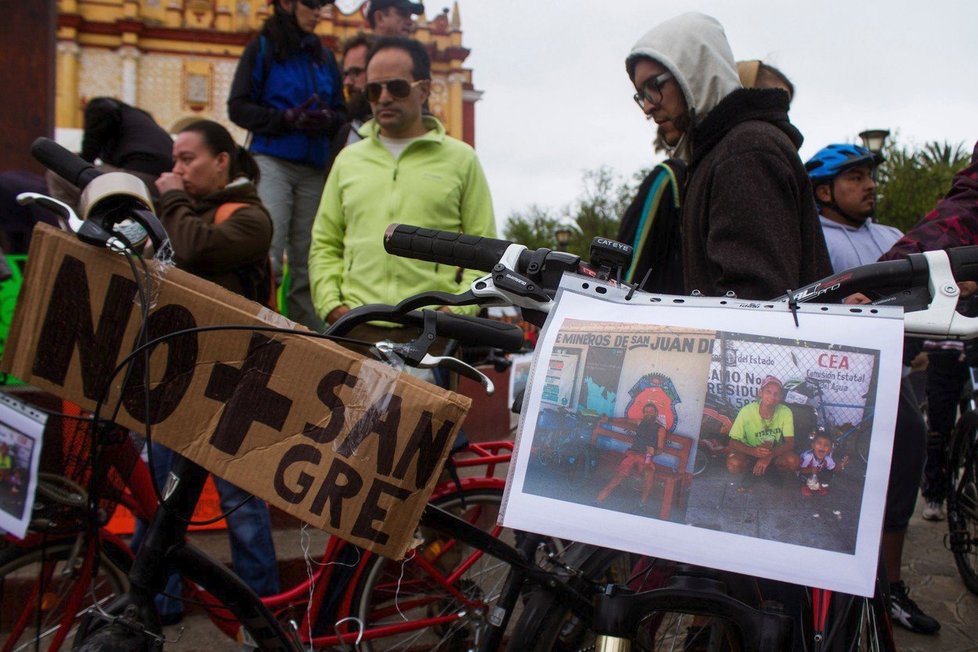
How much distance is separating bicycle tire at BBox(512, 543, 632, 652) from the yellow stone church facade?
22200 mm

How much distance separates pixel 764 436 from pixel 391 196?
2263mm

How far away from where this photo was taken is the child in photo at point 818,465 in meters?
1.08

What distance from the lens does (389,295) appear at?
3.06 m

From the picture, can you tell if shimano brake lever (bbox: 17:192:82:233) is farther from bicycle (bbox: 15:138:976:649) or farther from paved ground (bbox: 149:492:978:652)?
paved ground (bbox: 149:492:978:652)

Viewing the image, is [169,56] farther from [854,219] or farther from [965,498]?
[965,498]

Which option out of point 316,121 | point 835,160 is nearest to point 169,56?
point 316,121

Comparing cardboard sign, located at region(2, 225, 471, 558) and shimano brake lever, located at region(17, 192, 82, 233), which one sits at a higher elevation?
shimano brake lever, located at region(17, 192, 82, 233)

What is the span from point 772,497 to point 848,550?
0.11m

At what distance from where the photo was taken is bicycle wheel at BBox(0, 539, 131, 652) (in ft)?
6.53

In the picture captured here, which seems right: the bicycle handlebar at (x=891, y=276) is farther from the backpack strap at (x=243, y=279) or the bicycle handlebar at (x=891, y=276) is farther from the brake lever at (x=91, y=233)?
the backpack strap at (x=243, y=279)

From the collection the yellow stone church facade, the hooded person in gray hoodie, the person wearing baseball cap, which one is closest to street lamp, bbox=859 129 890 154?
the person wearing baseball cap

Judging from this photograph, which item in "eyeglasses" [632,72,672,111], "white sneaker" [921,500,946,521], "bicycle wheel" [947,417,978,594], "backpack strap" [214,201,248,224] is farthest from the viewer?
"white sneaker" [921,500,946,521]

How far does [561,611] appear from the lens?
5.76 feet

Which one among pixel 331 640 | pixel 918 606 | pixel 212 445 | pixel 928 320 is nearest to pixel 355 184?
pixel 331 640
